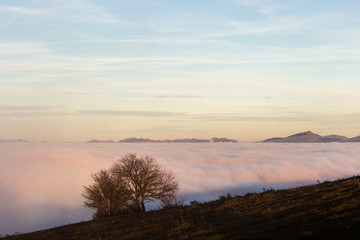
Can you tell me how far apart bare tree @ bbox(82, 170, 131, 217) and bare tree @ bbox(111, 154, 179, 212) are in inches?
53.3

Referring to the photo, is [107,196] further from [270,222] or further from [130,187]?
[270,222]

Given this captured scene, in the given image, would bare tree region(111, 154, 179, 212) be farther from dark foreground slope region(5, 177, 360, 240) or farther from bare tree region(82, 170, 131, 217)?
dark foreground slope region(5, 177, 360, 240)

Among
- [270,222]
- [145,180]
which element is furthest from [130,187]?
[270,222]

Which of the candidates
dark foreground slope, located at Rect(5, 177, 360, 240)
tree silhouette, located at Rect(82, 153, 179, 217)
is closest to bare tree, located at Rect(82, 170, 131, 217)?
tree silhouette, located at Rect(82, 153, 179, 217)

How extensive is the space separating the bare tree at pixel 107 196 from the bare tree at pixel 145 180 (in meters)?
1.35

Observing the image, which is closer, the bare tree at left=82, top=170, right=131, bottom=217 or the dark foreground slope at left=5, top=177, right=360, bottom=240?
the dark foreground slope at left=5, top=177, right=360, bottom=240

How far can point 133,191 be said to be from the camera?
61.5m

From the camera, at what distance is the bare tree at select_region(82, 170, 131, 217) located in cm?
5900

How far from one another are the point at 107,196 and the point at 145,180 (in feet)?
21.9

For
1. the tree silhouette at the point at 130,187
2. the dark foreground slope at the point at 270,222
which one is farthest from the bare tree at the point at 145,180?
the dark foreground slope at the point at 270,222

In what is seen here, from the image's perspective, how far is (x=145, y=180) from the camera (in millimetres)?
62938

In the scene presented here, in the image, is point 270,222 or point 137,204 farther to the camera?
point 137,204

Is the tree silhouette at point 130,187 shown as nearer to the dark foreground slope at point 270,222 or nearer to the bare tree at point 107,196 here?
the bare tree at point 107,196

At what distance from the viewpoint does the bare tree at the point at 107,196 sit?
5900 centimetres
